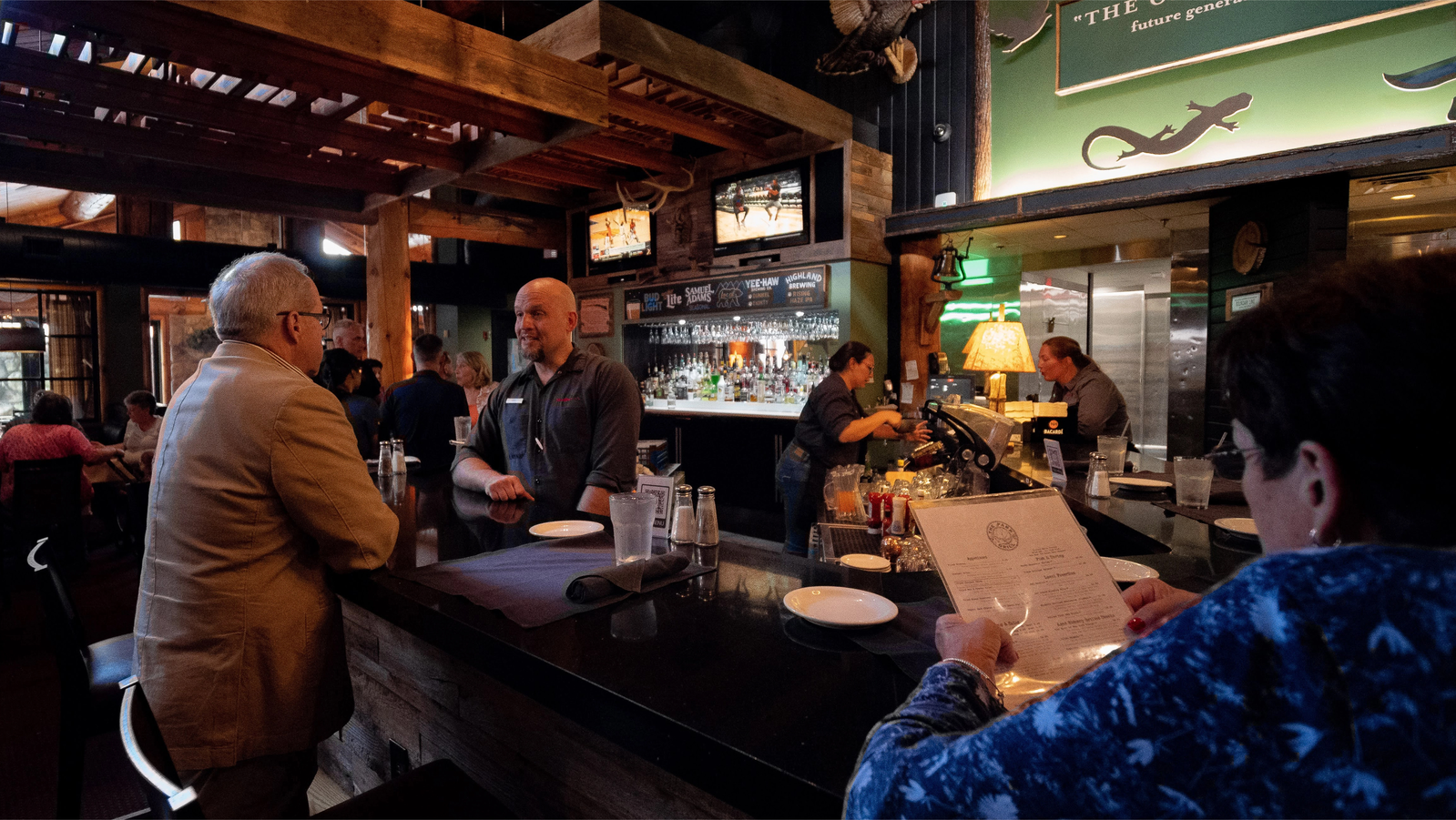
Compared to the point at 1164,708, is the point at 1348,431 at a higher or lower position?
higher

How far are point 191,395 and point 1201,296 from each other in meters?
6.82

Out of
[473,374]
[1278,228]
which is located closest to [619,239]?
[473,374]

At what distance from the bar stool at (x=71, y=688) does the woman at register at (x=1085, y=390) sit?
4877 millimetres

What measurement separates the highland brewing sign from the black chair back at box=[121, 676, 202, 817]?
20.4 feet

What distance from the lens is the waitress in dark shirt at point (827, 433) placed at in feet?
13.3

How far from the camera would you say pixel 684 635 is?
4.09ft

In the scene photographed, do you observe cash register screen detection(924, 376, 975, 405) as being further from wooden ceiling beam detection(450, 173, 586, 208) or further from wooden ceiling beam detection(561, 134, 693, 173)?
wooden ceiling beam detection(450, 173, 586, 208)

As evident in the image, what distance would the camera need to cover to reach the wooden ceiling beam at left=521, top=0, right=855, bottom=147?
4.03 meters

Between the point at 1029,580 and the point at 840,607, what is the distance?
0.37 metres

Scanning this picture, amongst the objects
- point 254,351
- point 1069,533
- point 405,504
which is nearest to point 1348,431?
point 1069,533

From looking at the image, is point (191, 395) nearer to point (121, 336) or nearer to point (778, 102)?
point (778, 102)

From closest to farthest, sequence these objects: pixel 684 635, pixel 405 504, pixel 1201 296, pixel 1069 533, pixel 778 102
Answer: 1. pixel 1069 533
2. pixel 684 635
3. pixel 405 504
4. pixel 778 102
5. pixel 1201 296

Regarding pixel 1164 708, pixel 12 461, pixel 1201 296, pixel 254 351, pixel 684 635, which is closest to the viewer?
pixel 1164 708

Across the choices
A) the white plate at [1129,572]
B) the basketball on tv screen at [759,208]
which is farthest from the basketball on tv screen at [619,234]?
the white plate at [1129,572]
